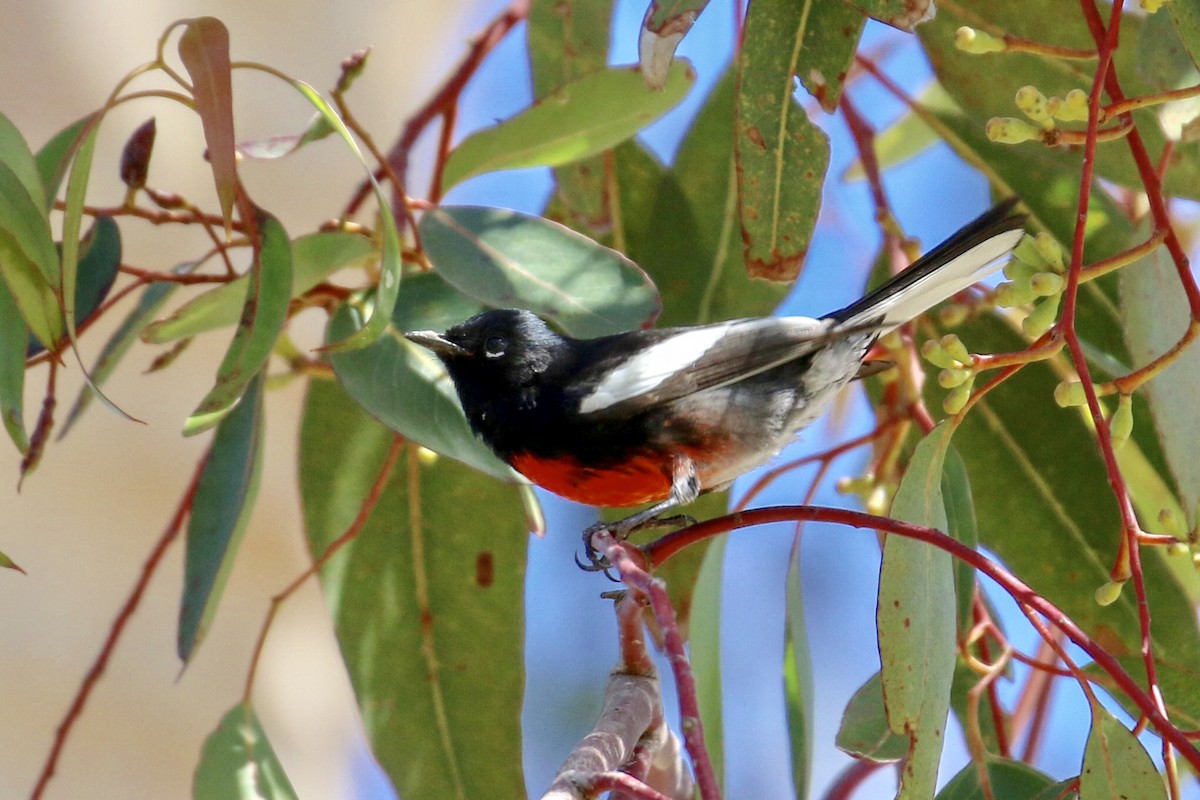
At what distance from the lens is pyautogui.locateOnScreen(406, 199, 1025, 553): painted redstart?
6.23 feet

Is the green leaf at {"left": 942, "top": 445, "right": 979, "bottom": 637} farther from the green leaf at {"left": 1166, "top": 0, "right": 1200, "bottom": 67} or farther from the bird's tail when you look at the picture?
the green leaf at {"left": 1166, "top": 0, "right": 1200, "bottom": 67}

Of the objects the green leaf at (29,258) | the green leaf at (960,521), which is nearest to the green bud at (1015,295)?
the green leaf at (960,521)

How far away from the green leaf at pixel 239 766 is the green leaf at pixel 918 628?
3.22 ft

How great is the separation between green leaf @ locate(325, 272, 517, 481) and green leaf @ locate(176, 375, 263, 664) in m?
0.18

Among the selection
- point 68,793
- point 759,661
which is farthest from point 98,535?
point 759,661

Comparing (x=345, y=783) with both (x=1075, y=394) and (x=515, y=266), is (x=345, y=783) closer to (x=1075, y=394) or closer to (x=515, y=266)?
(x=515, y=266)

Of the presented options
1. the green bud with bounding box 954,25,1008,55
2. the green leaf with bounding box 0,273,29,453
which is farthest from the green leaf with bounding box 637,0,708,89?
the green leaf with bounding box 0,273,29,453

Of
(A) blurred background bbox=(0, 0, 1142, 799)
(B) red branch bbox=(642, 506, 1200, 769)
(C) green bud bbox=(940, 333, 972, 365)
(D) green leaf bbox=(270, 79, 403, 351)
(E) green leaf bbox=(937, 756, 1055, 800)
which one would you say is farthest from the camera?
(A) blurred background bbox=(0, 0, 1142, 799)

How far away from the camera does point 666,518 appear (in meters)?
2.03

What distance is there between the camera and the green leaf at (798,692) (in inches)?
72.1

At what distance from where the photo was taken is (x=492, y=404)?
2.12 metres

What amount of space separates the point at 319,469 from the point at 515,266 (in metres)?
0.63

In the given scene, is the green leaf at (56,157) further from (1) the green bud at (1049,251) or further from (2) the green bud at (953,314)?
(2) the green bud at (953,314)

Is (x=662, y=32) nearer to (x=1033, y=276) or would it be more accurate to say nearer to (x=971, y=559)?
(x=1033, y=276)
